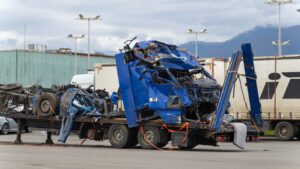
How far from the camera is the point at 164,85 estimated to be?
20938 mm

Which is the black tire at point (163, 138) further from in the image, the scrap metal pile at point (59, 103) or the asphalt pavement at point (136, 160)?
the scrap metal pile at point (59, 103)

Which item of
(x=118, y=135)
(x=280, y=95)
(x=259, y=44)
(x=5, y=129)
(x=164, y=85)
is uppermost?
(x=259, y=44)

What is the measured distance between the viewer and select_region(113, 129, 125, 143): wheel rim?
2162cm

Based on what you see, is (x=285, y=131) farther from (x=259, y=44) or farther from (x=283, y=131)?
(x=259, y=44)

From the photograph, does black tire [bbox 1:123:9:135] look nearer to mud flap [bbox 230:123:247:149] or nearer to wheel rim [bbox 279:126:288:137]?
wheel rim [bbox 279:126:288:137]

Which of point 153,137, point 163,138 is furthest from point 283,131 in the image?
point 153,137

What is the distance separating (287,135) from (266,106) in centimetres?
162

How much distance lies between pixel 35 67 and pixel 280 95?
4646 cm

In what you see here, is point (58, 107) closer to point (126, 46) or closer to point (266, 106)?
point (126, 46)

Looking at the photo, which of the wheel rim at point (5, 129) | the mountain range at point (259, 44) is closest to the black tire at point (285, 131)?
the wheel rim at point (5, 129)

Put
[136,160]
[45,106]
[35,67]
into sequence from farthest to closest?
[35,67]
[45,106]
[136,160]

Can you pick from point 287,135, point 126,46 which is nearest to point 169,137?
point 126,46

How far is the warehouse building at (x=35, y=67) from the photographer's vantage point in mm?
70312

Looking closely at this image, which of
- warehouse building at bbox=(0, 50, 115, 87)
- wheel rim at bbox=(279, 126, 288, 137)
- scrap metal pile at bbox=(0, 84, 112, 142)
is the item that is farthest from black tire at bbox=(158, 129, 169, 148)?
warehouse building at bbox=(0, 50, 115, 87)
